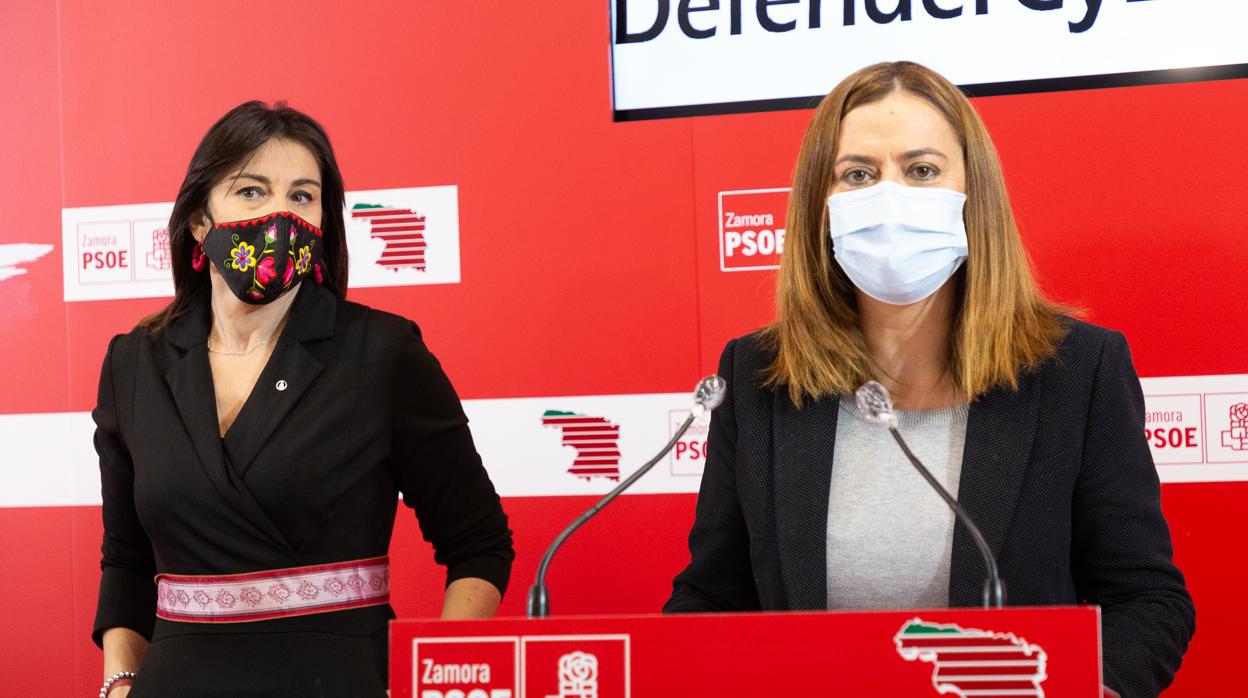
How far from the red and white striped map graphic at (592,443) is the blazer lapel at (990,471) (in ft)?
4.35

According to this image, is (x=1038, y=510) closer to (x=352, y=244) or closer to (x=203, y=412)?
(x=203, y=412)

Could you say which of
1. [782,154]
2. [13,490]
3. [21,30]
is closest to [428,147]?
[782,154]

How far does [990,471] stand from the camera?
1506 mm

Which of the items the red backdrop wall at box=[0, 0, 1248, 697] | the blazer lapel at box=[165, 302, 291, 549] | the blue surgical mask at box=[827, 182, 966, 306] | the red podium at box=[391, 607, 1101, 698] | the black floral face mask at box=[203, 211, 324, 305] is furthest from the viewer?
the red backdrop wall at box=[0, 0, 1248, 697]

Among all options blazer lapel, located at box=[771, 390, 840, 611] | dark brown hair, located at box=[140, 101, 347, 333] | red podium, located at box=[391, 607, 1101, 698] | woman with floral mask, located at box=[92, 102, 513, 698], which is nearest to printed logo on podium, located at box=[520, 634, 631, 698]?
red podium, located at box=[391, 607, 1101, 698]

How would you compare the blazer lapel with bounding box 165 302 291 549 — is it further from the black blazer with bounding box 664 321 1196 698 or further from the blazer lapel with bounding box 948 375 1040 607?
the blazer lapel with bounding box 948 375 1040 607

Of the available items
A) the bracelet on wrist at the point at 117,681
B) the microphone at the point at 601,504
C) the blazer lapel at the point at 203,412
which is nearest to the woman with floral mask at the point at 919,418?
the microphone at the point at 601,504

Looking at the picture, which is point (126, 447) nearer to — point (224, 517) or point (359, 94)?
point (224, 517)

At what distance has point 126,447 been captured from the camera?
1977 millimetres

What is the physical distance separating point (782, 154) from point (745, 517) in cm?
128

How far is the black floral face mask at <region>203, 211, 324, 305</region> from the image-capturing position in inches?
77.4

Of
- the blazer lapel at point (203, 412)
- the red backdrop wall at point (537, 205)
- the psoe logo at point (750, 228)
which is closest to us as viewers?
the blazer lapel at point (203, 412)

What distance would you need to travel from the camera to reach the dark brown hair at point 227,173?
6.65 feet

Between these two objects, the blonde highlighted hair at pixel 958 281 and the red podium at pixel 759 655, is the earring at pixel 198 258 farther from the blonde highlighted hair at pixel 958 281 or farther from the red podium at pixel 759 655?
the red podium at pixel 759 655
